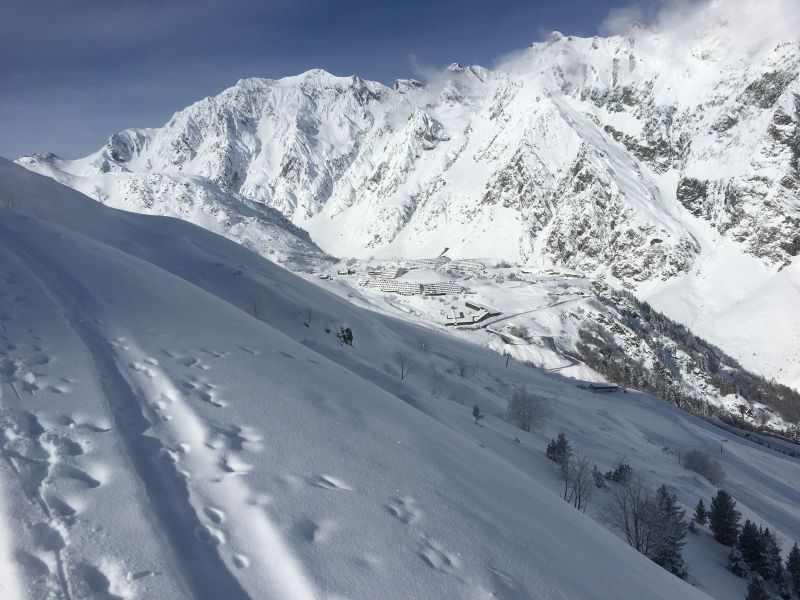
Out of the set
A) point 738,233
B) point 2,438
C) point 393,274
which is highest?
point 738,233

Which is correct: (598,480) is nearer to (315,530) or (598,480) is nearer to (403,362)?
(403,362)

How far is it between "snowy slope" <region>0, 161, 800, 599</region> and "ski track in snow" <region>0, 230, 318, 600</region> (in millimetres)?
22

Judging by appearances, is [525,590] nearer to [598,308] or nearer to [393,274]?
[598,308]

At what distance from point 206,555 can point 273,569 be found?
0.71 meters

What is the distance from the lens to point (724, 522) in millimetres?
25922

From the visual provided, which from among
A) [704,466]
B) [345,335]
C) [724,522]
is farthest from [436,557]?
[704,466]

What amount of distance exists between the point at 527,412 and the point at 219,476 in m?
35.2

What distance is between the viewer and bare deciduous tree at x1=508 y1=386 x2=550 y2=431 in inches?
1494

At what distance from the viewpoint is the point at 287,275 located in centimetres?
4788

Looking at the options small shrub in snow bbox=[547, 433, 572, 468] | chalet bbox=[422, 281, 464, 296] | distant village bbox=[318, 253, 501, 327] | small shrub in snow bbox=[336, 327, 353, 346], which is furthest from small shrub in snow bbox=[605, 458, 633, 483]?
chalet bbox=[422, 281, 464, 296]

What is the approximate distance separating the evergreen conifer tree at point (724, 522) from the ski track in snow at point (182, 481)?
2807 centimetres

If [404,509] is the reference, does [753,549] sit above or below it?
below

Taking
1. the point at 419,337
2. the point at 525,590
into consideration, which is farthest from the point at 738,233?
the point at 525,590

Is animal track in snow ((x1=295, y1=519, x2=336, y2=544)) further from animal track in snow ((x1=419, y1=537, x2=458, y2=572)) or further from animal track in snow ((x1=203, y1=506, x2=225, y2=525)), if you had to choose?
animal track in snow ((x1=419, y1=537, x2=458, y2=572))
